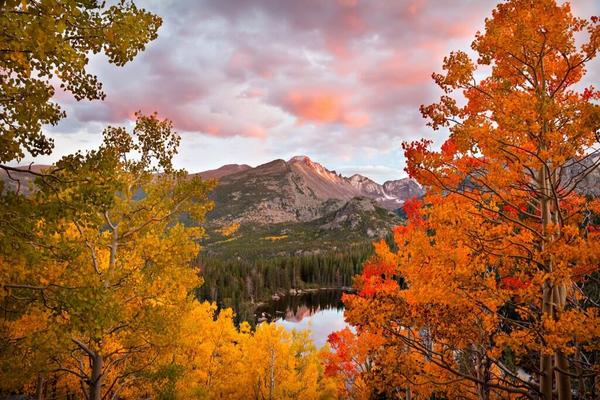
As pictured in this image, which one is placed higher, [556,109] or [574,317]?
Result: [556,109]

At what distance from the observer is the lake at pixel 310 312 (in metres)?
68.4

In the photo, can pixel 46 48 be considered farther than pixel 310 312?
No

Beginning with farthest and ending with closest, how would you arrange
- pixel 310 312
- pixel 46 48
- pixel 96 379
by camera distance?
pixel 310 312 < pixel 96 379 < pixel 46 48

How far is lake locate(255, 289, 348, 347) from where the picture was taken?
68.4 m

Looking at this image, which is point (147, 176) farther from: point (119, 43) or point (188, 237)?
point (119, 43)

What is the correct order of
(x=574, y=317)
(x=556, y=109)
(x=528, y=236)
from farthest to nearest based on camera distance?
(x=528, y=236) < (x=556, y=109) < (x=574, y=317)

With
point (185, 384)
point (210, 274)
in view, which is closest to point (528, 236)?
point (185, 384)

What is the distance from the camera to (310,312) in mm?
89250

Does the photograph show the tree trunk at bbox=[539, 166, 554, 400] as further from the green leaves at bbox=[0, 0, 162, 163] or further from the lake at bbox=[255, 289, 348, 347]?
the lake at bbox=[255, 289, 348, 347]

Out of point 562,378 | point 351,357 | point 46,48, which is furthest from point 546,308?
point 351,357

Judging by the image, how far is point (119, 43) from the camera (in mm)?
5191

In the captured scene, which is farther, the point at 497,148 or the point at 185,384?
the point at 185,384

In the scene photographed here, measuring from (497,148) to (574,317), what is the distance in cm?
331

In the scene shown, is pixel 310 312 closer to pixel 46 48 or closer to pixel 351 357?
pixel 351 357
